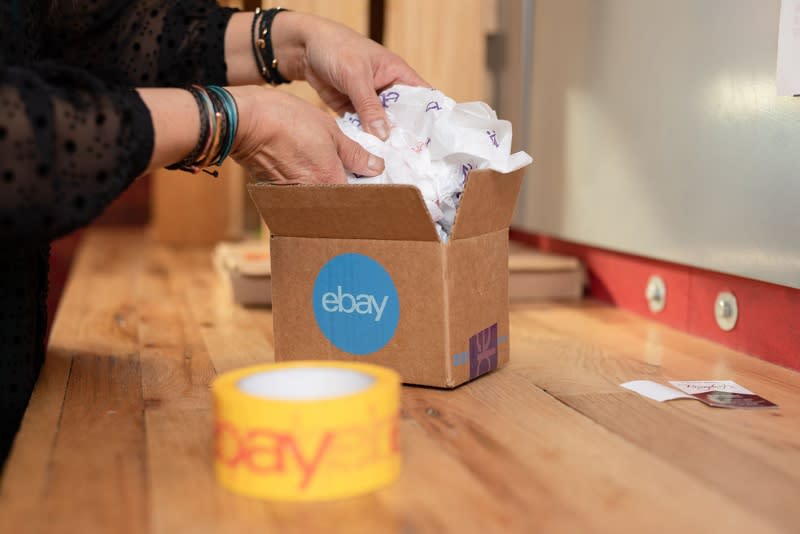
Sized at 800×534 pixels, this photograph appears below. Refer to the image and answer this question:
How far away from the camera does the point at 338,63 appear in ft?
3.51

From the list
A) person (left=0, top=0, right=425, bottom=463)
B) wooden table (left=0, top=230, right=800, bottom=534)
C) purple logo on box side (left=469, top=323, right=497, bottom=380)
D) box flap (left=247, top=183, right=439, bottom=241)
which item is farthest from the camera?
purple logo on box side (left=469, top=323, right=497, bottom=380)

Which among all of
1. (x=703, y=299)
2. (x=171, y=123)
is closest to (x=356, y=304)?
(x=171, y=123)

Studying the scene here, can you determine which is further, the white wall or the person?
the white wall

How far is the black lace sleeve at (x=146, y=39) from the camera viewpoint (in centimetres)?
110

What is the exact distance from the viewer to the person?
704 millimetres

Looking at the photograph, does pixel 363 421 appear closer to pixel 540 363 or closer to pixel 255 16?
pixel 540 363

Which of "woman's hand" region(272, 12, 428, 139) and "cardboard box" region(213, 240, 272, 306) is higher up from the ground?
"woman's hand" region(272, 12, 428, 139)

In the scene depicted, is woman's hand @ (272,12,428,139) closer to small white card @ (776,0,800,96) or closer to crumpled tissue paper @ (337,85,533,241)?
crumpled tissue paper @ (337,85,533,241)

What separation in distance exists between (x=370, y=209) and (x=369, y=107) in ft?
0.58

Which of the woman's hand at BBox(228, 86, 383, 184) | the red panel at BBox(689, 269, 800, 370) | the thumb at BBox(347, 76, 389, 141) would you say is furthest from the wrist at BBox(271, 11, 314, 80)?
the red panel at BBox(689, 269, 800, 370)

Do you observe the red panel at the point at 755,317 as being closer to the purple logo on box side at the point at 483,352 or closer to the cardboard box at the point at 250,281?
the purple logo on box side at the point at 483,352

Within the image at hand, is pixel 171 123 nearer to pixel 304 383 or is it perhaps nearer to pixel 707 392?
pixel 304 383

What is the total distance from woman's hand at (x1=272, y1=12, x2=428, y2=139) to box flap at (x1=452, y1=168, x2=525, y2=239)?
15 centimetres

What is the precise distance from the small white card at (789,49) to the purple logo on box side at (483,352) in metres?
0.43
